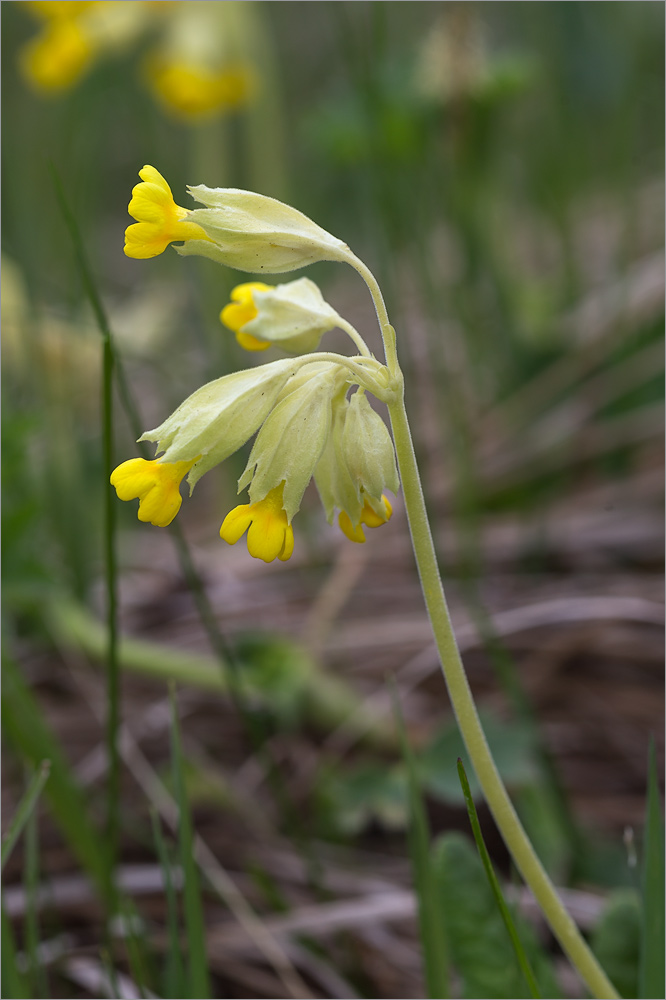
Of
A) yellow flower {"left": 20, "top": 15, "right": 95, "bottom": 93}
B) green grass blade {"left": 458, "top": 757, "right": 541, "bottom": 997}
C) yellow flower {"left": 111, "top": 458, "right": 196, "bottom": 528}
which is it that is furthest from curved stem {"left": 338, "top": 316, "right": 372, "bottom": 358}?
yellow flower {"left": 20, "top": 15, "right": 95, "bottom": 93}

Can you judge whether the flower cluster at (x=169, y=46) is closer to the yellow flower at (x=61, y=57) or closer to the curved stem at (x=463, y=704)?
the yellow flower at (x=61, y=57)

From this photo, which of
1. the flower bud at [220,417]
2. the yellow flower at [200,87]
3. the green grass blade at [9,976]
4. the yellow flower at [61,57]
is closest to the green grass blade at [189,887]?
the green grass blade at [9,976]

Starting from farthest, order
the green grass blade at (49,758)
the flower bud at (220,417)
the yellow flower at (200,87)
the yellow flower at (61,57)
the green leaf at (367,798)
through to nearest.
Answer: the yellow flower at (200,87), the yellow flower at (61,57), the green leaf at (367,798), the green grass blade at (49,758), the flower bud at (220,417)

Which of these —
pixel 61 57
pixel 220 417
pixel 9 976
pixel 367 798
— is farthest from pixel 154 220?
pixel 61 57

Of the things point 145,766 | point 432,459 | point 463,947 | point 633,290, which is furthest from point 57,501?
point 633,290

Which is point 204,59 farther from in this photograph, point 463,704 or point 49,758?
point 463,704

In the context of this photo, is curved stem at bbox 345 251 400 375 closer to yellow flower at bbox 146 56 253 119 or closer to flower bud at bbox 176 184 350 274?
flower bud at bbox 176 184 350 274

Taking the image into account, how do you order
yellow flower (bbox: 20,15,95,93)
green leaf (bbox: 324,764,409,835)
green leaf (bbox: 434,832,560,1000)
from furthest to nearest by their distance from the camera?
yellow flower (bbox: 20,15,95,93) → green leaf (bbox: 324,764,409,835) → green leaf (bbox: 434,832,560,1000)
